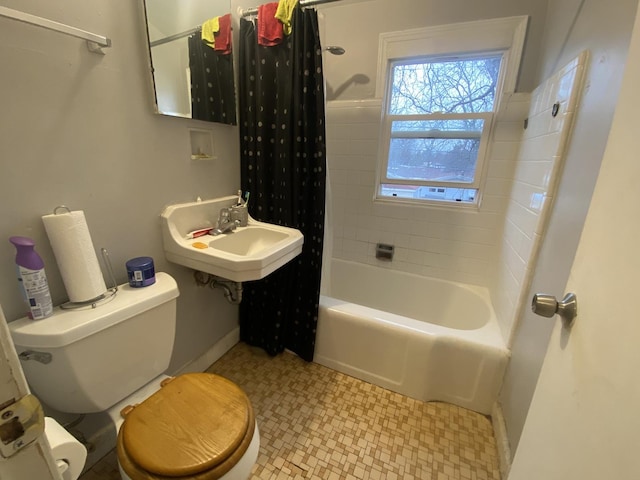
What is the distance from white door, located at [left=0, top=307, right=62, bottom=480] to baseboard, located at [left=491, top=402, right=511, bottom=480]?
4.88ft

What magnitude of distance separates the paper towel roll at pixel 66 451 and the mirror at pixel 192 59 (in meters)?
1.06

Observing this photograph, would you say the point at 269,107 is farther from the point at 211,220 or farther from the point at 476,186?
the point at 476,186

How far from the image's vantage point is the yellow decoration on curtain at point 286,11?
131 centimetres

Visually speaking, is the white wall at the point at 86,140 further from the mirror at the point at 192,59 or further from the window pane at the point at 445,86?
the window pane at the point at 445,86

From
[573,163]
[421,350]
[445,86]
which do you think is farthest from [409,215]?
[573,163]

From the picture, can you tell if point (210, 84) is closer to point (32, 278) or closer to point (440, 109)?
point (32, 278)

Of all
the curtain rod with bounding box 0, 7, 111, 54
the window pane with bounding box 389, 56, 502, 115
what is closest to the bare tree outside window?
the window pane with bounding box 389, 56, 502, 115

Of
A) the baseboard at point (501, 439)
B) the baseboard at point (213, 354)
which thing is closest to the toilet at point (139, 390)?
the baseboard at point (213, 354)

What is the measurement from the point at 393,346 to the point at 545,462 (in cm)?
95

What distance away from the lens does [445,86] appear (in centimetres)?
188

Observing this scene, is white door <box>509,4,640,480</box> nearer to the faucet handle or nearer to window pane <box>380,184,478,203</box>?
the faucet handle

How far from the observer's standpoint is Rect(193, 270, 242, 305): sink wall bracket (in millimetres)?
1458

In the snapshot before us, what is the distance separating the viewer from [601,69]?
89 centimetres

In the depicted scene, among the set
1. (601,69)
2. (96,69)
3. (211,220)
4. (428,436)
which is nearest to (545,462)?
(428,436)
